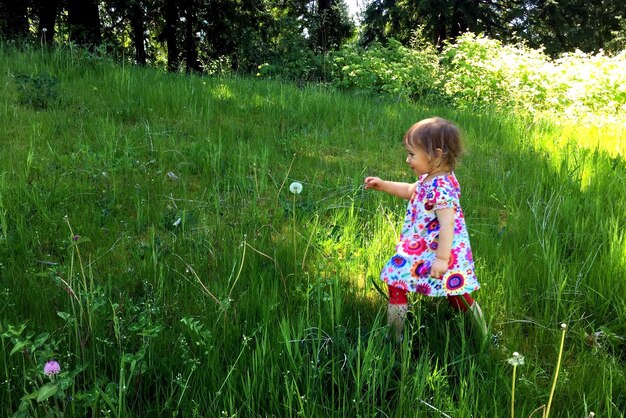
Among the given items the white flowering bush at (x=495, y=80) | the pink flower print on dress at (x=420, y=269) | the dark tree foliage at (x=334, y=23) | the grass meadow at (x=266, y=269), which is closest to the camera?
the grass meadow at (x=266, y=269)

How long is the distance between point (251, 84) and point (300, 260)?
183 inches

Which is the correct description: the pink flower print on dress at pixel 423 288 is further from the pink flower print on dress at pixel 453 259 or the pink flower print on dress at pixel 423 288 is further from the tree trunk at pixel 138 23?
the tree trunk at pixel 138 23

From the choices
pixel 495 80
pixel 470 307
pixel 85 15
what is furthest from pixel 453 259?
pixel 85 15

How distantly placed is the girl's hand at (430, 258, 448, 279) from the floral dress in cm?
7

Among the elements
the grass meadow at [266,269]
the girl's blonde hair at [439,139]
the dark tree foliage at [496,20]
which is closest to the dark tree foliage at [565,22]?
the dark tree foliage at [496,20]

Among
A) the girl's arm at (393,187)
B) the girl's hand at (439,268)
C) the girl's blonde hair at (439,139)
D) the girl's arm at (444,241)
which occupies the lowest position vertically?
the girl's hand at (439,268)

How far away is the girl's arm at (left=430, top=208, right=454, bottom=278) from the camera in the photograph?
1894mm

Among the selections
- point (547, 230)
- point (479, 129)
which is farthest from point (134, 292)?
point (479, 129)

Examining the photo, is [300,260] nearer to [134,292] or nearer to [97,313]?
[134,292]

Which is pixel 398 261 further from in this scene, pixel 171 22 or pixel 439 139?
pixel 171 22

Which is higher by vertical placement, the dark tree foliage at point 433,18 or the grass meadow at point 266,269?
the dark tree foliage at point 433,18

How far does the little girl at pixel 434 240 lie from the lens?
1.95 metres

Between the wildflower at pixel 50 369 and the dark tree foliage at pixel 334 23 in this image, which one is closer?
the wildflower at pixel 50 369

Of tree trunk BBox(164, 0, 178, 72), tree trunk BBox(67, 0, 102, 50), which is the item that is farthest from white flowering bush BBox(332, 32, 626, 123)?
tree trunk BBox(164, 0, 178, 72)
